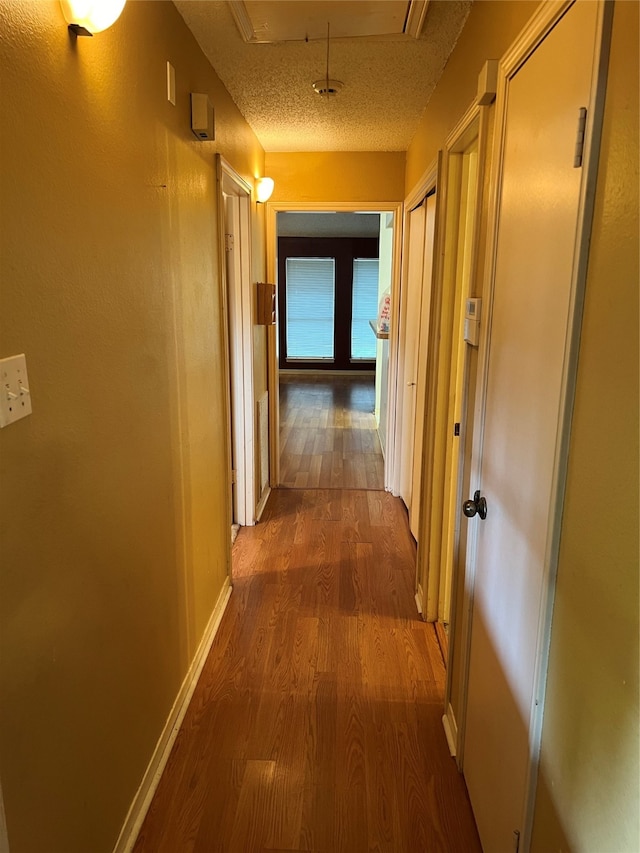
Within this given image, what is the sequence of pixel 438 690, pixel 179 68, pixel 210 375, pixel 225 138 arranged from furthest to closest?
1. pixel 225 138
2. pixel 210 375
3. pixel 438 690
4. pixel 179 68

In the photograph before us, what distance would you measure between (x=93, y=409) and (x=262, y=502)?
275cm

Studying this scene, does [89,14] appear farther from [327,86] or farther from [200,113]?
[327,86]

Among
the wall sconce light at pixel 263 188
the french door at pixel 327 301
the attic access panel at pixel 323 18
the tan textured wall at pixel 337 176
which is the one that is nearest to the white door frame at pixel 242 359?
the wall sconce light at pixel 263 188

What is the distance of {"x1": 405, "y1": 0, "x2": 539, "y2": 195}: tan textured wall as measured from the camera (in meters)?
1.39

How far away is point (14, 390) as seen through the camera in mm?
1001

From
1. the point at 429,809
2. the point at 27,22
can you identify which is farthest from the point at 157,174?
the point at 429,809

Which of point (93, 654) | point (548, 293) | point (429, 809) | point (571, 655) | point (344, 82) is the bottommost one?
point (429, 809)

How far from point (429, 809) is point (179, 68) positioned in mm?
2546

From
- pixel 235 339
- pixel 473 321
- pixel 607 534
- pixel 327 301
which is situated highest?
pixel 327 301

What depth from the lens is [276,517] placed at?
3.89 m

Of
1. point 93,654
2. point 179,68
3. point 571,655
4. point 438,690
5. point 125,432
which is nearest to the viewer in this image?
point 571,655

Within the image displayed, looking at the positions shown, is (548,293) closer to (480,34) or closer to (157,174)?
(480,34)

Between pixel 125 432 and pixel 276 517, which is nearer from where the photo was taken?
pixel 125 432

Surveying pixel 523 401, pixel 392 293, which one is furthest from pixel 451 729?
pixel 392 293
